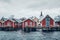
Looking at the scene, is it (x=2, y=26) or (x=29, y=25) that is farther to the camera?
(x=2, y=26)

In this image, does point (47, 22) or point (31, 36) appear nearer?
point (31, 36)

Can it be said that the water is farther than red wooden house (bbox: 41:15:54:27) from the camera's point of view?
No

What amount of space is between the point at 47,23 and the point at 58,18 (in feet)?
28.3

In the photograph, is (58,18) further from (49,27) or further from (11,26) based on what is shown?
(11,26)

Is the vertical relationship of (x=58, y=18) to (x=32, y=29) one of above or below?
above

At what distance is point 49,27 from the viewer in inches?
3000

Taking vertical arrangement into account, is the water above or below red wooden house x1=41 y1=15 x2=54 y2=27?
below

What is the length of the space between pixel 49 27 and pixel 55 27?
2.76 metres

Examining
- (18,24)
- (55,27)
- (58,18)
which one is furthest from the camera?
(18,24)

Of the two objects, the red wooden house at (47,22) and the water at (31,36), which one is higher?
the red wooden house at (47,22)

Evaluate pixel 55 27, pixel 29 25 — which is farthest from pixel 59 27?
pixel 29 25

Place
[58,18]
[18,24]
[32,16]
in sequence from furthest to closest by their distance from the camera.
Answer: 1. [32,16]
2. [18,24]
3. [58,18]

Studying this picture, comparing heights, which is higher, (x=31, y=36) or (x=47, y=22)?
(x=47, y=22)

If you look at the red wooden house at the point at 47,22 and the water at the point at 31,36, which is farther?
the red wooden house at the point at 47,22
